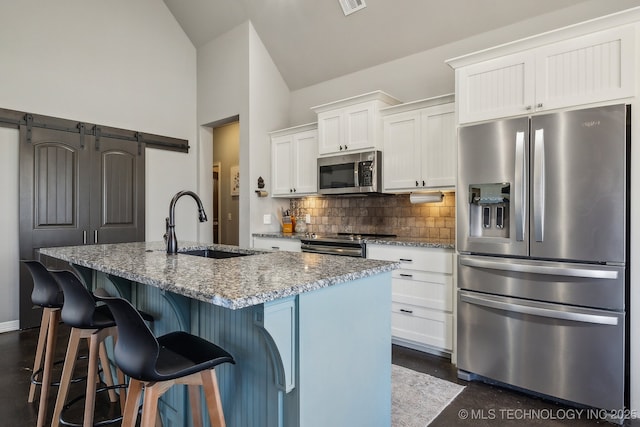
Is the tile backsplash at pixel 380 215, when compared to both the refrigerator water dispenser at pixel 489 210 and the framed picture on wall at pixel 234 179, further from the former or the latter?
the framed picture on wall at pixel 234 179

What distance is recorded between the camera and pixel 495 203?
2.56m

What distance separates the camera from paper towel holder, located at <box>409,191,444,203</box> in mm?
3404

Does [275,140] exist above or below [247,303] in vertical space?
above

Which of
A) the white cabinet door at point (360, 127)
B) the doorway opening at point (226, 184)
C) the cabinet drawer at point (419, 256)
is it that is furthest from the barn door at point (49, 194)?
the cabinet drawer at point (419, 256)

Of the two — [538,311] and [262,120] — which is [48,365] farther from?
[262,120]

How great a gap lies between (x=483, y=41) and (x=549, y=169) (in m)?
1.68

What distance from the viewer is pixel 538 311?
7.73 feet

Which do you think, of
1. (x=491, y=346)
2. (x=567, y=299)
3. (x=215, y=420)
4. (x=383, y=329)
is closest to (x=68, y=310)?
(x=215, y=420)

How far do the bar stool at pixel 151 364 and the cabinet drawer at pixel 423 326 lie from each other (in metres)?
2.15

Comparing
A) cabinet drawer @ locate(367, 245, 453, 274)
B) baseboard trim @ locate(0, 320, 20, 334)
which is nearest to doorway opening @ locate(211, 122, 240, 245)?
baseboard trim @ locate(0, 320, 20, 334)

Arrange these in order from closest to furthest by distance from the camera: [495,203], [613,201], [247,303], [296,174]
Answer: [247,303], [613,201], [495,203], [296,174]

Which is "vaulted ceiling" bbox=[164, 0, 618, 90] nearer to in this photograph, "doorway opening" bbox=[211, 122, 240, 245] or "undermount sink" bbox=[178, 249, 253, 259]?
"doorway opening" bbox=[211, 122, 240, 245]

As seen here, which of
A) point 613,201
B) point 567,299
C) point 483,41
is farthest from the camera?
point 483,41

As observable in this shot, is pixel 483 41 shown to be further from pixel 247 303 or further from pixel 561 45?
pixel 247 303
